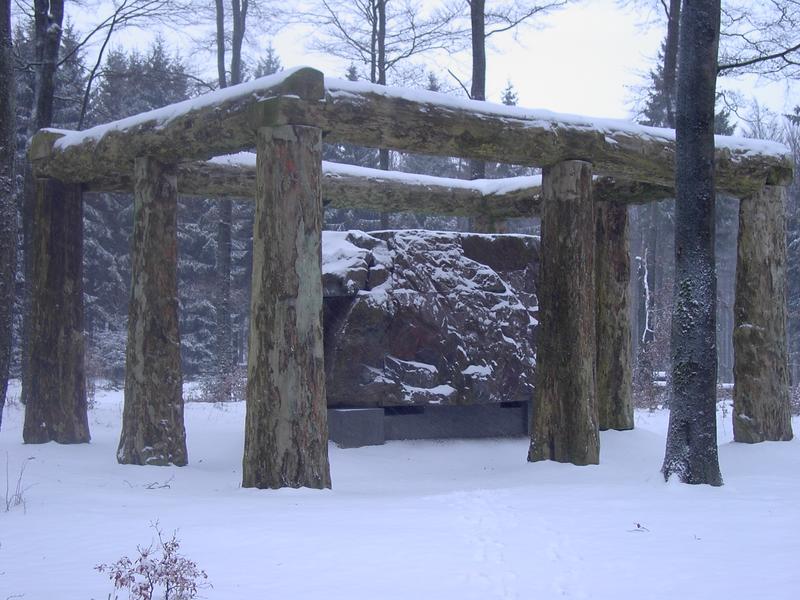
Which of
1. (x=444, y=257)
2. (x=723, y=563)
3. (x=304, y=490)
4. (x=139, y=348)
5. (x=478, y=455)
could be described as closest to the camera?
(x=723, y=563)

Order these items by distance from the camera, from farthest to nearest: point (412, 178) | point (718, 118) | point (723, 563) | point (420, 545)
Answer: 1. point (718, 118)
2. point (412, 178)
3. point (420, 545)
4. point (723, 563)

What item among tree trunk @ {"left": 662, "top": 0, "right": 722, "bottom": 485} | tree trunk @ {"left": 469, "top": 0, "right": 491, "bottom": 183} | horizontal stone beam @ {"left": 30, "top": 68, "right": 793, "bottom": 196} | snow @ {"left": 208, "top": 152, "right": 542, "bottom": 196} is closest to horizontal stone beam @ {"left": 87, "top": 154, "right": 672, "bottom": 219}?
snow @ {"left": 208, "top": 152, "right": 542, "bottom": 196}

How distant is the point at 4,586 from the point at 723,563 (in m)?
3.29

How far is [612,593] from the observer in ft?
12.1

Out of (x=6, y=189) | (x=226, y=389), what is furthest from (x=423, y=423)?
(x=226, y=389)

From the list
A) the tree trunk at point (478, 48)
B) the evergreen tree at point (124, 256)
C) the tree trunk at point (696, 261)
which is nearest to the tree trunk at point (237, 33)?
the evergreen tree at point (124, 256)

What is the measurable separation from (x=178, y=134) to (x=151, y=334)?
1813 mm

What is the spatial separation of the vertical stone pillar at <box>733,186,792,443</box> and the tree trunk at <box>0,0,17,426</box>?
7.00m

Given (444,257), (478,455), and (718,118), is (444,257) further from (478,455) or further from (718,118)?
(718,118)

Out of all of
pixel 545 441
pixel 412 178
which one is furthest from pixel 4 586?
pixel 412 178

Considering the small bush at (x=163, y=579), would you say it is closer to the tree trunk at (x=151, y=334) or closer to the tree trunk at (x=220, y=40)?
the tree trunk at (x=151, y=334)

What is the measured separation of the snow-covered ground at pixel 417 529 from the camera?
3779 mm

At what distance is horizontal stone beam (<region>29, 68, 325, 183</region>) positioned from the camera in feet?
20.6

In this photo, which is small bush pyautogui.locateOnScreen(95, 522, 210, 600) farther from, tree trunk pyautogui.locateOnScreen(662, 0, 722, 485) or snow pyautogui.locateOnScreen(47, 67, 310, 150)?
tree trunk pyautogui.locateOnScreen(662, 0, 722, 485)
